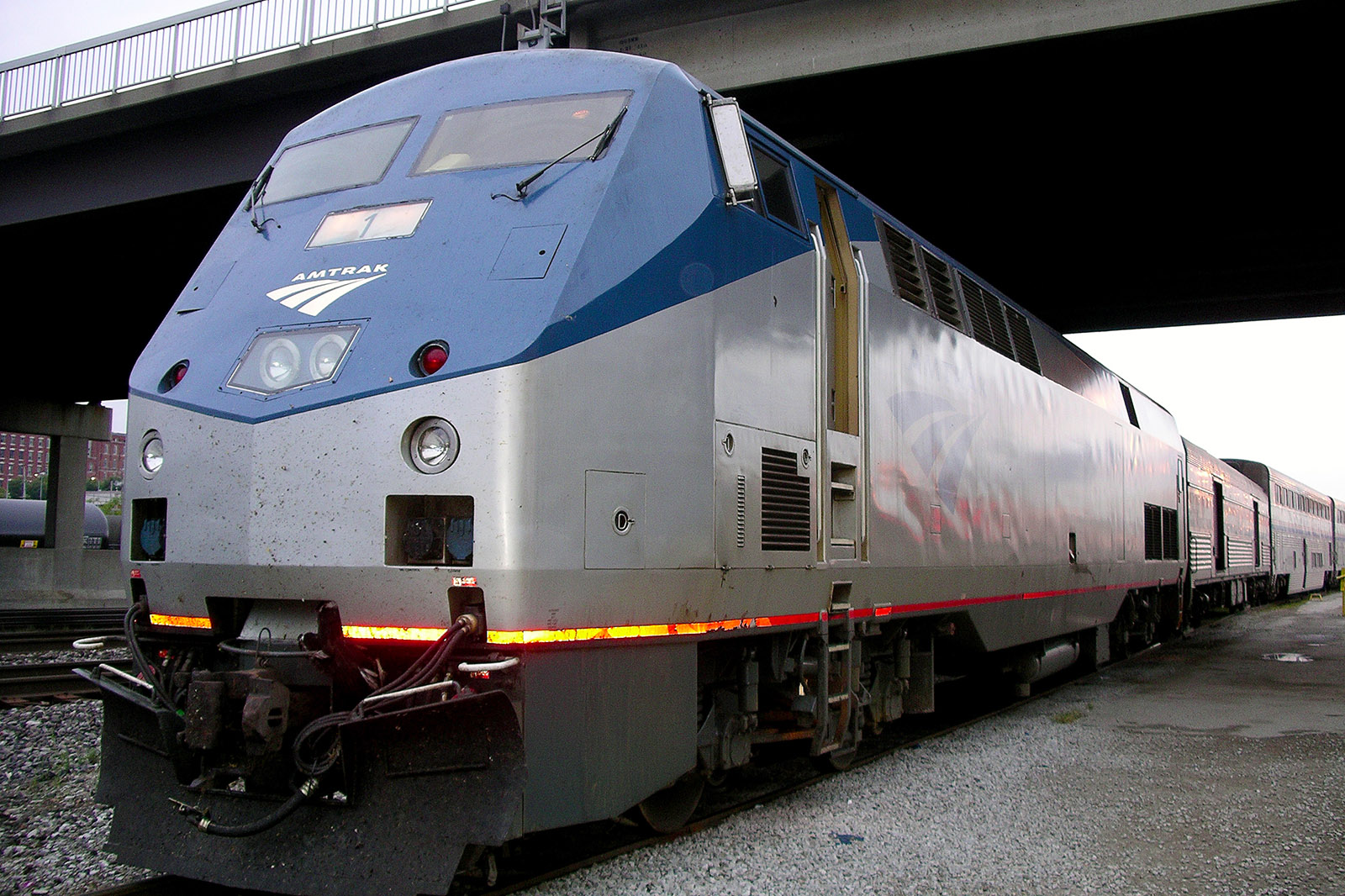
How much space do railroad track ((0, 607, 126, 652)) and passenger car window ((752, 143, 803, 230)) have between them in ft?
32.9

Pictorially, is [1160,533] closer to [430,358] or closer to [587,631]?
[587,631]

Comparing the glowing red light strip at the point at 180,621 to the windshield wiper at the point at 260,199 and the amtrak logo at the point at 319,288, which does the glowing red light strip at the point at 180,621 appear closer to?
the amtrak logo at the point at 319,288

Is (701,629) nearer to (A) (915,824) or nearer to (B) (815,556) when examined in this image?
(B) (815,556)

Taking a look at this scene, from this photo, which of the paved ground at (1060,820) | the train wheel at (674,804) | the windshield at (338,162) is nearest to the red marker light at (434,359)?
the windshield at (338,162)

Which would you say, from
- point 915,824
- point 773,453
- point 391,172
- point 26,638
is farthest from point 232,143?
point 915,824

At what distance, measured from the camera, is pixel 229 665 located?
426 centimetres

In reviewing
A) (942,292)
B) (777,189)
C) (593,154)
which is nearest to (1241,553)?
(942,292)

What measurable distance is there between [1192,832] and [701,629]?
322 centimetres

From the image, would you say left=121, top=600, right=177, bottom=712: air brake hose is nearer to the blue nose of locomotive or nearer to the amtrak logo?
the blue nose of locomotive

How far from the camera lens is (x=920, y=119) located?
44.2ft

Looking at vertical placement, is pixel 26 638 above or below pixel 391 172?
below

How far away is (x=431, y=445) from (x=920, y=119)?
1124 centimetres

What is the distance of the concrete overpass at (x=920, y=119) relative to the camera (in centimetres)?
1152

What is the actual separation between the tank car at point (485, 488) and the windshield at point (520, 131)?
0.02m
